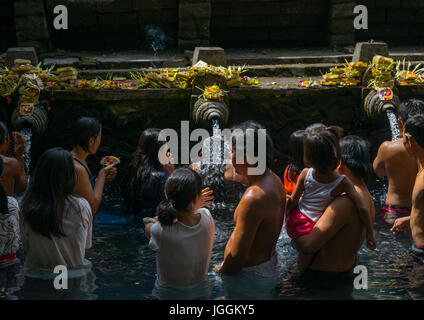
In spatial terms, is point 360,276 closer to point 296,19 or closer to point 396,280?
point 396,280

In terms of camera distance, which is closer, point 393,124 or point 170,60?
point 393,124

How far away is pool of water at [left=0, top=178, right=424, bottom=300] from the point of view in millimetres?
4477

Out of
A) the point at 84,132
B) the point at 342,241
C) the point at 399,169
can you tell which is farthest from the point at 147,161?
the point at 399,169

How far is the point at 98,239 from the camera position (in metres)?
6.21

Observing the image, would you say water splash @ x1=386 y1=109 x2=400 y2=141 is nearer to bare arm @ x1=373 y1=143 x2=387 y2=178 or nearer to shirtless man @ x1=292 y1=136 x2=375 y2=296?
bare arm @ x1=373 y1=143 x2=387 y2=178

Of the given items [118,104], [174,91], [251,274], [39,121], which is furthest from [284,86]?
[251,274]

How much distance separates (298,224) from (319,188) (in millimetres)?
320

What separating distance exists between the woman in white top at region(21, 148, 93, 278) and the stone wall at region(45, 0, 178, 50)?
761 centimetres

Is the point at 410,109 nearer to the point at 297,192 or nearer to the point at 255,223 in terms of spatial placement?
the point at 297,192

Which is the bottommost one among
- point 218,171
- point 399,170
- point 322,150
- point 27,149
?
point 218,171

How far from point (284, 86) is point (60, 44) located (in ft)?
16.8

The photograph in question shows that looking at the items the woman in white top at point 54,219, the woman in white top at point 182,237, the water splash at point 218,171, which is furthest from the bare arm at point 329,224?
the water splash at point 218,171

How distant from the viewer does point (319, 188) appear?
4.23 meters

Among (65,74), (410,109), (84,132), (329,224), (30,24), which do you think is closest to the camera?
(329,224)
